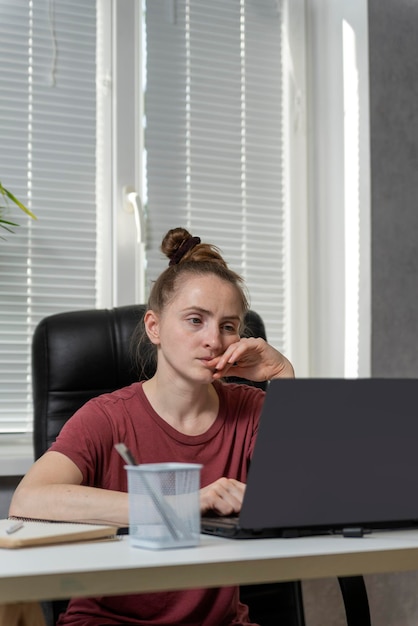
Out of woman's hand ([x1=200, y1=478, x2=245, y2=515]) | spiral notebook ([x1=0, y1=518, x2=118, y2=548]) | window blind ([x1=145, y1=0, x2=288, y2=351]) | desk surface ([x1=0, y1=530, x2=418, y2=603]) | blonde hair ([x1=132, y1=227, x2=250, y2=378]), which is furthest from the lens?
window blind ([x1=145, y1=0, x2=288, y2=351])

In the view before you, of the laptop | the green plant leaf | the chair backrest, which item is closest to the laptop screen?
the laptop

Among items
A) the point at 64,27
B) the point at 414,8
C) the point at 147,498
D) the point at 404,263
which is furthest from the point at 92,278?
the point at 147,498

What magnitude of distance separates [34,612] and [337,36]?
232cm

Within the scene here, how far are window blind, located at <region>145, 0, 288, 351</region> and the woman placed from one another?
0.92m

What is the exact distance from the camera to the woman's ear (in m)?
1.74

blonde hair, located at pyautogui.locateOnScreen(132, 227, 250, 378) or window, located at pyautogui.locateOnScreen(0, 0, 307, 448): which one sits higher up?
window, located at pyautogui.locateOnScreen(0, 0, 307, 448)

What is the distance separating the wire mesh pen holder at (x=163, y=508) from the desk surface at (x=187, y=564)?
18 mm

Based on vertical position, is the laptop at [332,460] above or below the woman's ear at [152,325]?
below

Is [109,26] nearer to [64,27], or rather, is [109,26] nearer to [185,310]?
[64,27]

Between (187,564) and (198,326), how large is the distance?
2.50ft

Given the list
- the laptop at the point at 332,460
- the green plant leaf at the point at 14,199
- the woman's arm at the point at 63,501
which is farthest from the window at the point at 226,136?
the laptop at the point at 332,460

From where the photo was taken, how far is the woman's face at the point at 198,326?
1.59 metres

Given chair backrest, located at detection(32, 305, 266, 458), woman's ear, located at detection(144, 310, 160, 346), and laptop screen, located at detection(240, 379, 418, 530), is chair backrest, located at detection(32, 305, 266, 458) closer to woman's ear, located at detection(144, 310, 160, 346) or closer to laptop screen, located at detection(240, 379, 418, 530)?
woman's ear, located at detection(144, 310, 160, 346)

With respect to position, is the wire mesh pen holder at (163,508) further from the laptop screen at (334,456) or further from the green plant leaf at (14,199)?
the green plant leaf at (14,199)
